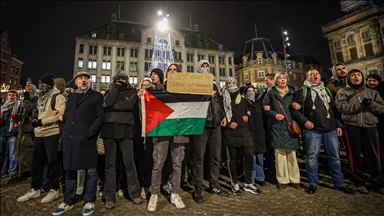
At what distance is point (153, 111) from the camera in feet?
12.0

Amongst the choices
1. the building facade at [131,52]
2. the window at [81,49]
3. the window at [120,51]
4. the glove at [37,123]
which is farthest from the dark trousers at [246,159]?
the window at [81,49]

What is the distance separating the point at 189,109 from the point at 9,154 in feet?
21.5

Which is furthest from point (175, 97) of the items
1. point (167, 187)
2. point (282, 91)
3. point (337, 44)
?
point (337, 44)

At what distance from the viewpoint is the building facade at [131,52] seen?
3781 centimetres

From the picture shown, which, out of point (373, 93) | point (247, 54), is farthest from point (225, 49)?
point (373, 93)

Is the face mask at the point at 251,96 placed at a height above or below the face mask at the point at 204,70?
below

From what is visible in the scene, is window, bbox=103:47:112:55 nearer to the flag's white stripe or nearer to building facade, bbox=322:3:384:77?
the flag's white stripe

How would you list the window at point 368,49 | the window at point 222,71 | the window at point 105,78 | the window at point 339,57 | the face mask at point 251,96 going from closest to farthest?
1. the face mask at point 251,96
2. the window at point 368,49
3. the window at point 339,57
4. the window at point 105,78
5. the window at point 222,71

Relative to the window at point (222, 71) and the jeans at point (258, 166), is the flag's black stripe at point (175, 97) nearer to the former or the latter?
the jeans at point (258, 166)

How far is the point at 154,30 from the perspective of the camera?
42.8 m

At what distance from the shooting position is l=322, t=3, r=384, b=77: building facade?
99.2 ft

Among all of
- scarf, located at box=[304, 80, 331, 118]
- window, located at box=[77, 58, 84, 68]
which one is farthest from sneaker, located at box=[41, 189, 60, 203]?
window, located at box=[77, 58, 84, 68]

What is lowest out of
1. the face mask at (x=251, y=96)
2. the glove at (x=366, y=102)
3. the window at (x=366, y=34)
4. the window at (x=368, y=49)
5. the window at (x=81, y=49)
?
the glove at (x=366, y=102)

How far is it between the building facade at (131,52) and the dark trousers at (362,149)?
38498 mm
